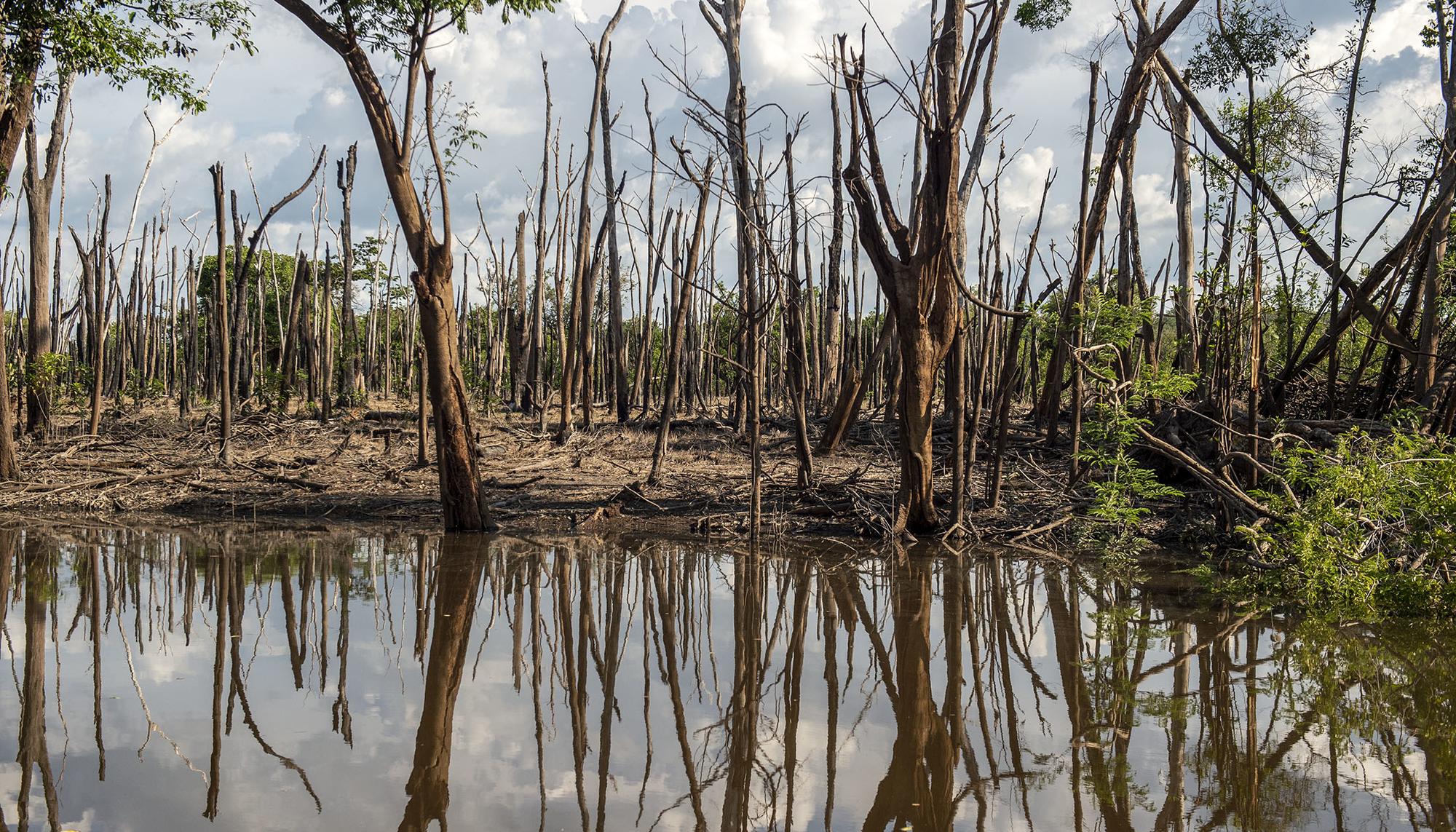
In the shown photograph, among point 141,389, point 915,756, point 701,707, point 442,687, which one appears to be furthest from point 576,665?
point 141,389

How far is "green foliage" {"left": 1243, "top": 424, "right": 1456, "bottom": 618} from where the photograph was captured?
5.85 meters

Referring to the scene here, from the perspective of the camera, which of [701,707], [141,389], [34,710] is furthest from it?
[141,389]

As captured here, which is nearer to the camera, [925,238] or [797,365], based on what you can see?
[925,238]

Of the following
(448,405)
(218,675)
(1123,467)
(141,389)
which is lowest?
(218,675)

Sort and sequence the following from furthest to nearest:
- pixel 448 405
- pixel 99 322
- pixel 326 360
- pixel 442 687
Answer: pixel 326 360
pixel 99 322
pixel 448 405
pixel 442 687

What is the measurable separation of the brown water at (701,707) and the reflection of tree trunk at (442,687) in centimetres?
2

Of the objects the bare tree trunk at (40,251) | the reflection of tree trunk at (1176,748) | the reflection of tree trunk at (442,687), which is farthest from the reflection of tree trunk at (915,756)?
the bare tree trunk at (40,251)

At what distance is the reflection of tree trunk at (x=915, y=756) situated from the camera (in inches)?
122

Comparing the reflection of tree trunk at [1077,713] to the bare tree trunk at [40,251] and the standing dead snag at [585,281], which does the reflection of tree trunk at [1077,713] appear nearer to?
the standing dead snag at [585,281]

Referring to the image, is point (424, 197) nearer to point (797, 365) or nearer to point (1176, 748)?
point (797, 365)

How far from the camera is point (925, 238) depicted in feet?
27.2

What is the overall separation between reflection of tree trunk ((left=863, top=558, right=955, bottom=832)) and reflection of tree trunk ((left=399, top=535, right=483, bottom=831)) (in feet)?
→ 4.23

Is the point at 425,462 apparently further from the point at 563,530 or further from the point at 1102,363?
the point at 1102,363

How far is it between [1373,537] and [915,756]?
13.5ft
